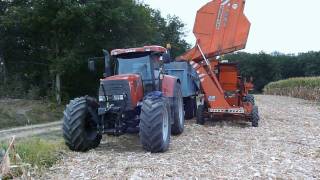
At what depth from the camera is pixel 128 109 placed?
10.8 m

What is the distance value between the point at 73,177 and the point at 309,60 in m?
63.4

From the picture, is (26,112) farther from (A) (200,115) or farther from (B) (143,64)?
(B) (143,64)

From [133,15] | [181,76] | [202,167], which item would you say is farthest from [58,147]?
[133,15]

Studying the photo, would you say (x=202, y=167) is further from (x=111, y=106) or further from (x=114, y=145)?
(x=114, y=145)

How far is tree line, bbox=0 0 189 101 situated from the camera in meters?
30.0

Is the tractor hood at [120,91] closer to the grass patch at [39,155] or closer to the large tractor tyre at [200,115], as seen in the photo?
the grass patch at [39,155]

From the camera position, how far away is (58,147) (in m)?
10.8

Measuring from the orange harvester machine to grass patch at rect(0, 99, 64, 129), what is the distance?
43.2 ft

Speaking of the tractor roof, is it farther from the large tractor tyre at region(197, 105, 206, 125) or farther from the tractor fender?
the large tractor tyre at region(197, 105, 206, 125)

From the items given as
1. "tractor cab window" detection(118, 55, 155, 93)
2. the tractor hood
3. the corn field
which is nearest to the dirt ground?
the tractor hood

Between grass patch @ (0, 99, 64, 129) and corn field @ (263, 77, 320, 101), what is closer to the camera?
grass patch @ (0, 99, 64, 129)

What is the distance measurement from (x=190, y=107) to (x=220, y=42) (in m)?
2.45

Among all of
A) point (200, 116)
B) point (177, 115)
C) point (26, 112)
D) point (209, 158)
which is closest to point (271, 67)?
point (26, 112)

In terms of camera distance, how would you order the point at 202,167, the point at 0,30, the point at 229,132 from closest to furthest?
the point at 202,167
the point at 229,132
the point at 0,30
